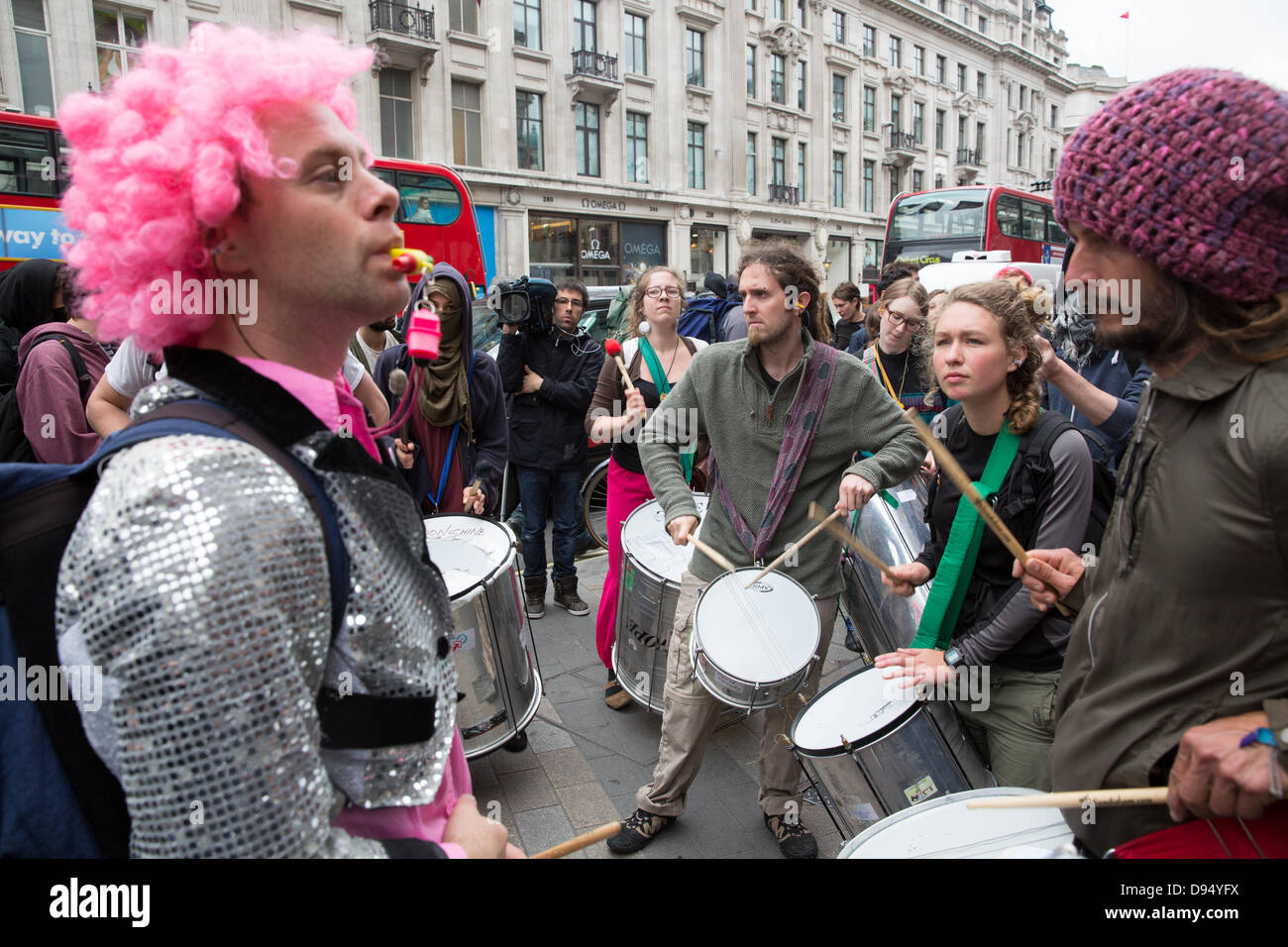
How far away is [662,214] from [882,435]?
28.0m

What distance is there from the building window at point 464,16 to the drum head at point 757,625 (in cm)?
2548

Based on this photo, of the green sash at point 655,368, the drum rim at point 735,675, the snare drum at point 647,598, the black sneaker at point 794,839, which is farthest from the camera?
the green sash at point 655,368

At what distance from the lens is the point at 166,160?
1062mm

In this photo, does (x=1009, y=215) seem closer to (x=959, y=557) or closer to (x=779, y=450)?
(x=779, y=450)

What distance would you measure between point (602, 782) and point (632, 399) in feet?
5.87

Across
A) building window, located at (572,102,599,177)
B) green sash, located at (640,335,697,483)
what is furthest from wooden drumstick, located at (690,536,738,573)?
building window, located at (572,102,599,177)

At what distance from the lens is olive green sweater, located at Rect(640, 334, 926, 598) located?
298 cm

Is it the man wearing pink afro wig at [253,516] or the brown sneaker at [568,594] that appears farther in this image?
the brown sneaker at [568,594]

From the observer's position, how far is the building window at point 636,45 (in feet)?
93.8

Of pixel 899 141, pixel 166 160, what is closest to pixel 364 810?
pixel 166 160

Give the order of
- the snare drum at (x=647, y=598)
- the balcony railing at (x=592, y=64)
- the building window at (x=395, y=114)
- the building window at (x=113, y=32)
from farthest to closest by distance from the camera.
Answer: the balcony railing at (x=592, y=64), the building window at (x=395, y=114), the building window at (x=113, y=32), the snare drum at (x=647, y=598)

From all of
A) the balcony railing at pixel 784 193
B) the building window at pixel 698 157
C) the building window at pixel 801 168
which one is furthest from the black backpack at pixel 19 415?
the building window at pixel 801 168

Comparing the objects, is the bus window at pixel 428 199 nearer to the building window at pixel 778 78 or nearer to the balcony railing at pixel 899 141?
the building window at pixel 778 78
